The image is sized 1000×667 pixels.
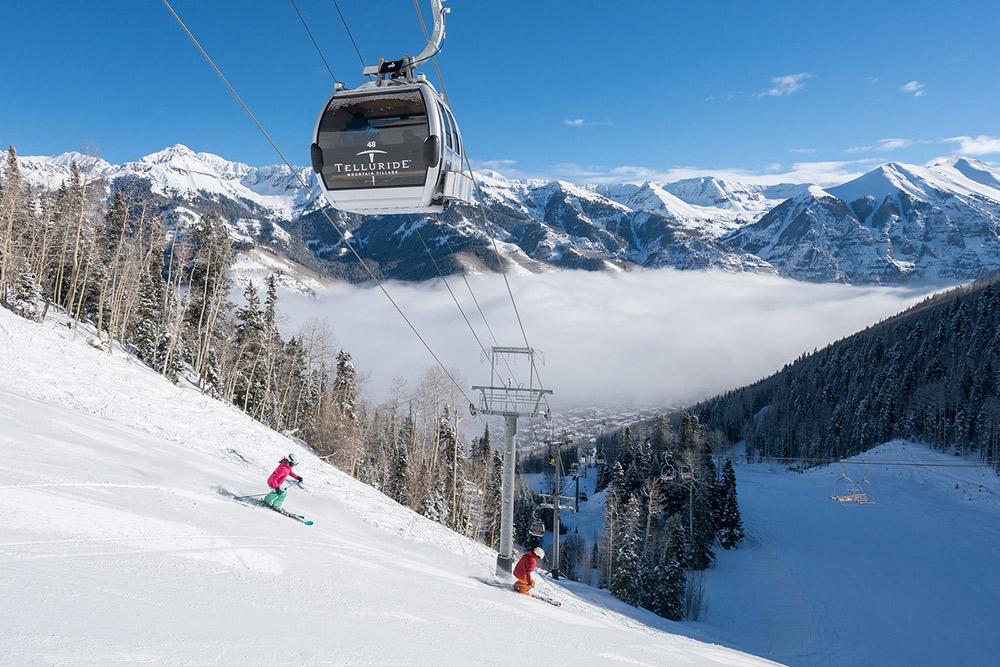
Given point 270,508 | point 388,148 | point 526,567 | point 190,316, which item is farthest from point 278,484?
point 190,316

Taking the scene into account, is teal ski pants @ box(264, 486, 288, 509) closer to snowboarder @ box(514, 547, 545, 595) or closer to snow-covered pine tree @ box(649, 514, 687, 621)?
snowboarder @ box(514, 547, 545, 595)

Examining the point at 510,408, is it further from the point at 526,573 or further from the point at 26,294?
the point at 26,294

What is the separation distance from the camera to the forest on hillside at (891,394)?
10625cm

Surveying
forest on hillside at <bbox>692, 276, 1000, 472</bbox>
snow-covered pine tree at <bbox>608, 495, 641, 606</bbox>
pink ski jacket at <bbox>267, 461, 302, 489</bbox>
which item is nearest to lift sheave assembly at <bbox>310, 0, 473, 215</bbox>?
pink ski jacket at <bbox>267, 461, 302, 489</bbox>

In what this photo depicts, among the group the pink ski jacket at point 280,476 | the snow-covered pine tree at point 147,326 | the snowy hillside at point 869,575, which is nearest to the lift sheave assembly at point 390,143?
the pink ski jacket at point 280,476

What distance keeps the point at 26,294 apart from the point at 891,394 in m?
150

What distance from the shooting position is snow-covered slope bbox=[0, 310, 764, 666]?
16.8 ft

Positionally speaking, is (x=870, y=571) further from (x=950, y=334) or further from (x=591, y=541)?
(x=950, y=334)

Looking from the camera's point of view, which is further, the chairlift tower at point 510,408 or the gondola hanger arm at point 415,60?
the chairlift tower at point 510,408

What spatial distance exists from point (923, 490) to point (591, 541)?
129 ft

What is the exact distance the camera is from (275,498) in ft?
45.5

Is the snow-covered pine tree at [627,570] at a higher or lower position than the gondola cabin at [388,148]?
lower

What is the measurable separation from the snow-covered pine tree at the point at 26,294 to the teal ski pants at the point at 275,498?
29.2 metres

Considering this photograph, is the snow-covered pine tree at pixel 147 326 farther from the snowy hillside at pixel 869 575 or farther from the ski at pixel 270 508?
the snowy hillside at pixel 869 575
